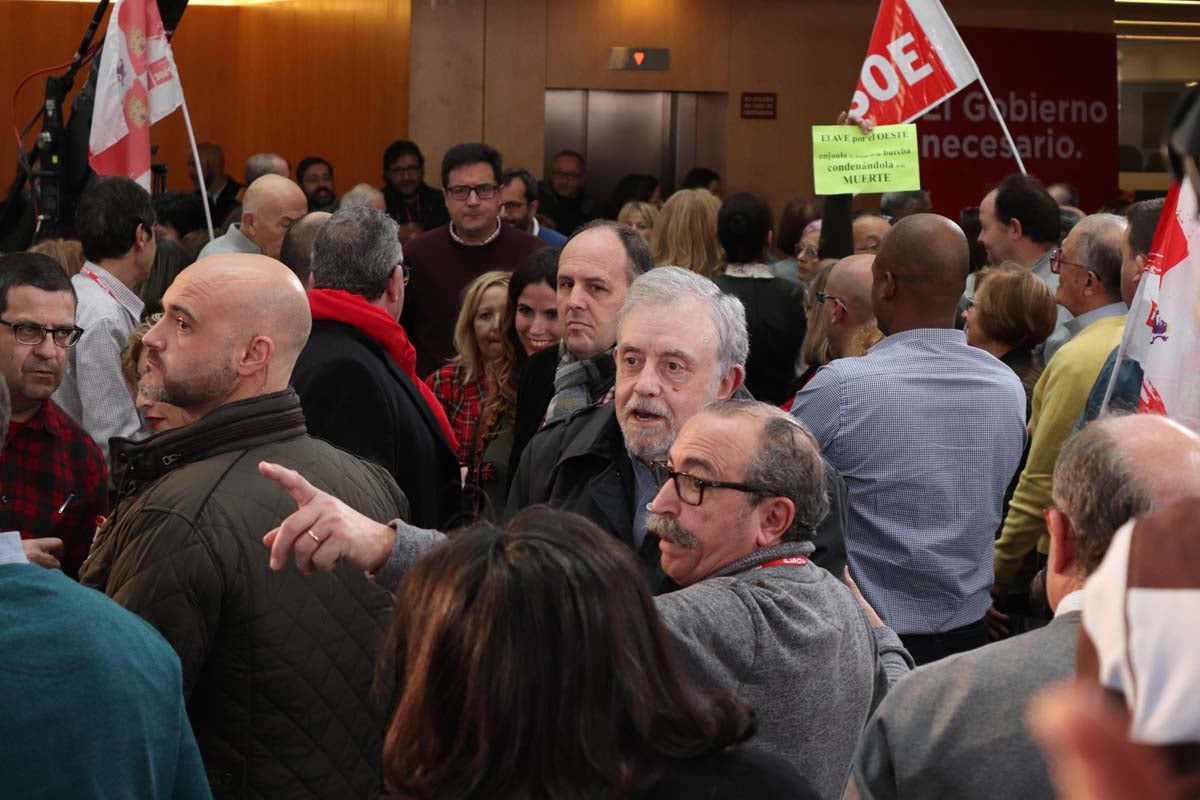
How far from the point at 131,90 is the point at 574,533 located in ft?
18.7

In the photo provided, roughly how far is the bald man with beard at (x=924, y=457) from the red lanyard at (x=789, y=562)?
1282 millimetres

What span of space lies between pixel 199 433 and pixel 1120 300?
351 centimetres

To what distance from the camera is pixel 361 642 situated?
125 inches

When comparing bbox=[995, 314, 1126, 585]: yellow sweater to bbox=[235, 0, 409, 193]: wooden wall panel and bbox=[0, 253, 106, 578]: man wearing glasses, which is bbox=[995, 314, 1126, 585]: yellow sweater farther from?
bbox=[235, 0, 409, 193]: wooden wall panel

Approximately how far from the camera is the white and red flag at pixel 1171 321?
12.1 ft

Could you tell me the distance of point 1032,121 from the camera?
1449 cm

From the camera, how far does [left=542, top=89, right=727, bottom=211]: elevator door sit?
14.0m

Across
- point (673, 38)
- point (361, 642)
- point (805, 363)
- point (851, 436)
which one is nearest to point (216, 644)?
point (361, 642)

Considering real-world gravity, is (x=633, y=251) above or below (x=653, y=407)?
above

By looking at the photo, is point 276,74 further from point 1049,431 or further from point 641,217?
point 1049,431

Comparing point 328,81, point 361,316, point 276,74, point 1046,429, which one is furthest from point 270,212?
point 276,74

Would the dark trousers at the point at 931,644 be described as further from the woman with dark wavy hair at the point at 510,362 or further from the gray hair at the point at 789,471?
the woman with dark wavy hair at the point at 510,362

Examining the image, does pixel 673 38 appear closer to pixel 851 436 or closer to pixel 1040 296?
pixel 1040 296

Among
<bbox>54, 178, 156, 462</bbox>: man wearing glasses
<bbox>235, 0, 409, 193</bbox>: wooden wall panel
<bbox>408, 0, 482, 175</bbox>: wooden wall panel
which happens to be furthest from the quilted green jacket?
<bbox>235, 0, 409, 193</bbox>: wooden wall panel
